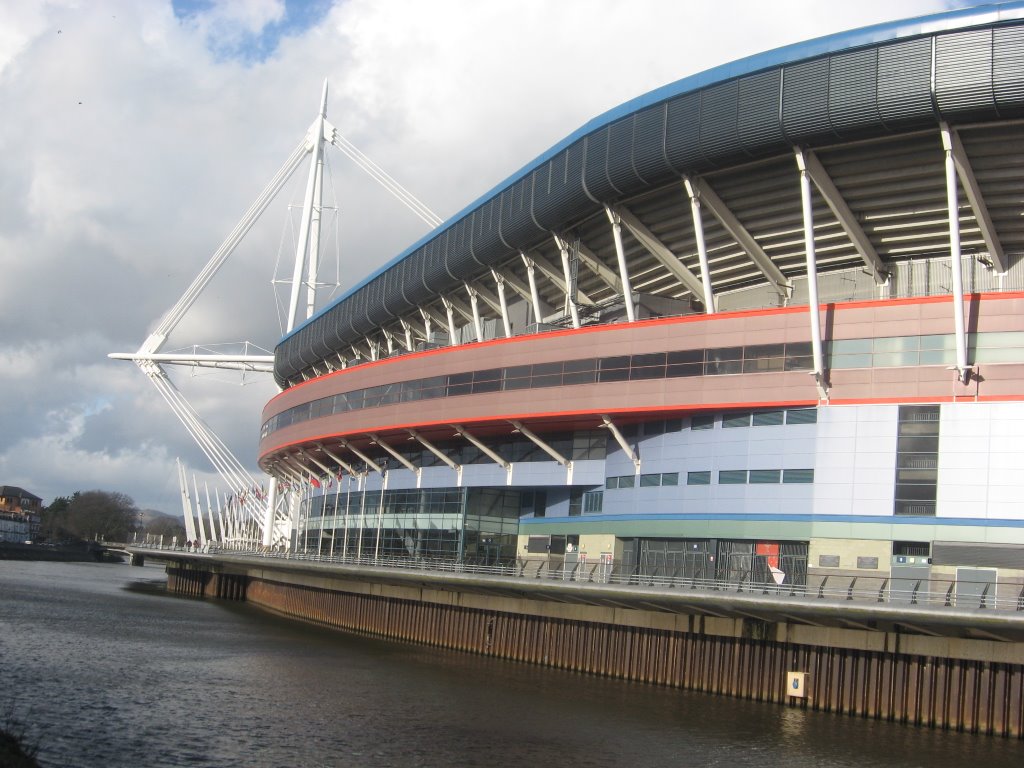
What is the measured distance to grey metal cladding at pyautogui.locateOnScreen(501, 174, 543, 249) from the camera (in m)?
52.8

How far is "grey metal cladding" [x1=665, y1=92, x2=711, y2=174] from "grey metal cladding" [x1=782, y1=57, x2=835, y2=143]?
3900 mm

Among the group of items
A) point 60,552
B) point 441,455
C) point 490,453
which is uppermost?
point 490,453

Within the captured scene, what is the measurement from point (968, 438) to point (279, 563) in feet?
154

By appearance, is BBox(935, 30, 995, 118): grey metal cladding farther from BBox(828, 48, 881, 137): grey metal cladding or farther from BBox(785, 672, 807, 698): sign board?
BBox(785, 672, 807, 698): sign board

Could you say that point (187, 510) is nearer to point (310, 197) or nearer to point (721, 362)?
point (310, 197)

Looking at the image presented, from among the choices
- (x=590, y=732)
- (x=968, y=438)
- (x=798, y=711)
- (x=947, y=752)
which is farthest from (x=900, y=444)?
(x=590, y=732)

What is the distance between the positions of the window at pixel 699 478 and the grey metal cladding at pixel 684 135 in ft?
40.8

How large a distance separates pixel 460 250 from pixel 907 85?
27.9 meters

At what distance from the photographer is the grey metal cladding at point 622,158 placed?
150ft

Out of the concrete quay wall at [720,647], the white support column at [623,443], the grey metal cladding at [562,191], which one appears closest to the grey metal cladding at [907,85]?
the grey metal cladding at [562,191]

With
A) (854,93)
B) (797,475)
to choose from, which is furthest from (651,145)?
(797,475)

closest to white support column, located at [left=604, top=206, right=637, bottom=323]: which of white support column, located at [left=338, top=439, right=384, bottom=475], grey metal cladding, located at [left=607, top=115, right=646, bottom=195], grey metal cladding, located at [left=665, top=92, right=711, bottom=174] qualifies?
grey metal cladding, located at [left=607, top=115, right=646, bottom=195]

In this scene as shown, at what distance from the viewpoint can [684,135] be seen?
4319 cm

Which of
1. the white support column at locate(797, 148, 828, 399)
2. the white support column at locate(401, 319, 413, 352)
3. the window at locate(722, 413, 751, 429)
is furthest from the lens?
the white support column at locate(401, 319, 413, 352)
